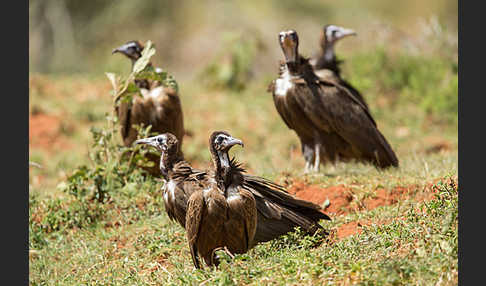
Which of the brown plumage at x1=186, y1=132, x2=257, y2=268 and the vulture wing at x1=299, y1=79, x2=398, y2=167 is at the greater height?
the vulture wing at x1=299, y1=79, x2=398, y2=167

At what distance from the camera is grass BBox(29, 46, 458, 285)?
436 cm

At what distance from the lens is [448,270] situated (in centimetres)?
405

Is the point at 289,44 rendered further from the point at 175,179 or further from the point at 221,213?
the point at 221,213

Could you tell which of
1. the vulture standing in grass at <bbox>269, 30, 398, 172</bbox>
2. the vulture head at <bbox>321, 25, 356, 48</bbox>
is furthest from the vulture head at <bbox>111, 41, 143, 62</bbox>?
the vulture head at <bbox>321, 25, 356, 48</bbox>

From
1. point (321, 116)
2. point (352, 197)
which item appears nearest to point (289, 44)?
point (321, 116)

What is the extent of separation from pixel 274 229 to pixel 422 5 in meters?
19.3

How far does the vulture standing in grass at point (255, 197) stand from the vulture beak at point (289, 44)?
6.82ft

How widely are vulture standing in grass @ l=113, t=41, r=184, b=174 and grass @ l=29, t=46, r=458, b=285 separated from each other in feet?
0.84

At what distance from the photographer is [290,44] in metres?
7.23

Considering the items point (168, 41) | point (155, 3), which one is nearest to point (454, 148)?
point (168, 41)

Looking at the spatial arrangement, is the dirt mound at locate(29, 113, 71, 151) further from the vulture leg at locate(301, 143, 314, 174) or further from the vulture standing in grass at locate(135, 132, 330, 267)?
the vulture standing in grass at locate(135, 132, 330, 267)

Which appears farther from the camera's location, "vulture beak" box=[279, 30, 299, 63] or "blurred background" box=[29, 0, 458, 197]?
"blurred background" box=[29, 0, 458, 197]

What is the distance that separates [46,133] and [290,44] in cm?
552

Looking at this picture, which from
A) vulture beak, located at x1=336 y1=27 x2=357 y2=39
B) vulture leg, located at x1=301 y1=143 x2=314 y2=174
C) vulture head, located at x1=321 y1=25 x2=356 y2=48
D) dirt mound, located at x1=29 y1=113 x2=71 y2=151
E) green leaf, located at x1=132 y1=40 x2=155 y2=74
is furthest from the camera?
dirt mound, located at x1=29 y1=113 x2=71 y2=151
